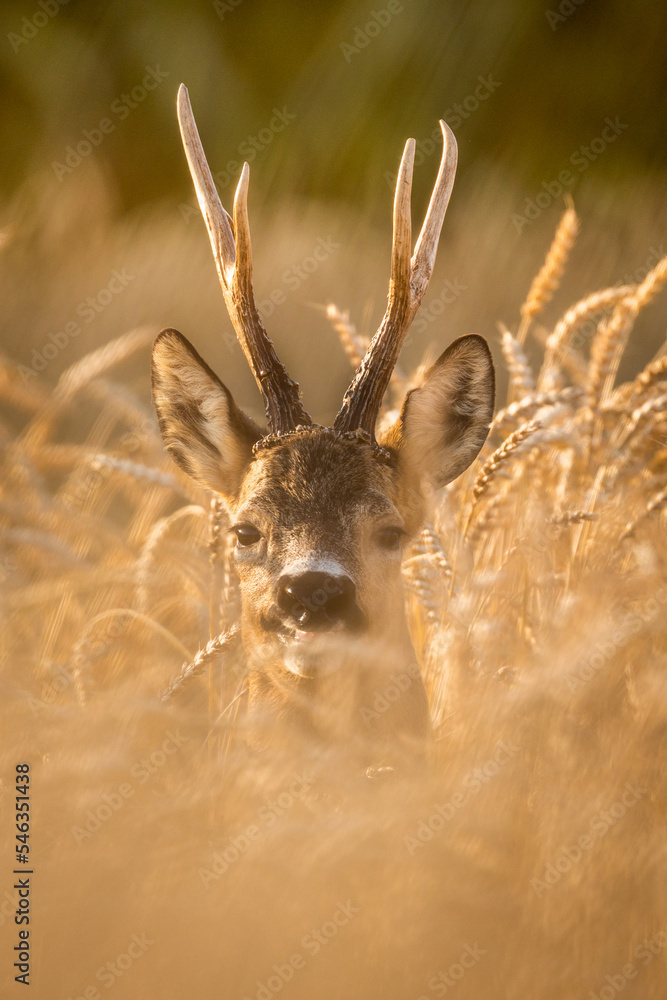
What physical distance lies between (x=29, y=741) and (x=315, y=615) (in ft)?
2.85

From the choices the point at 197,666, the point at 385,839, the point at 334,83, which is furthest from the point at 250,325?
the point at 334,83

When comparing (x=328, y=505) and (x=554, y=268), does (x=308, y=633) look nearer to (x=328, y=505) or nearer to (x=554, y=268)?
(x=328, y=505)

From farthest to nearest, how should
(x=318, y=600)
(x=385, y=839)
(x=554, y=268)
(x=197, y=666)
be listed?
(x=554, y=268) < (x=318, y=600) < (x=197, y=666) < (x=385, y=839)

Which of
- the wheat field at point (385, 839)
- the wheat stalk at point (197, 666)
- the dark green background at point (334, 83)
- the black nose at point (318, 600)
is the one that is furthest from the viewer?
the dark green background at point (334, 83)

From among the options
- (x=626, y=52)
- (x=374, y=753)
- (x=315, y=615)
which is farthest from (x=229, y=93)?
(x=374, y=753)

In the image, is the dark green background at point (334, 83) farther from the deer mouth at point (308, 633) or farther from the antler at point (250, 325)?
the deer mouth at point (308, 633)

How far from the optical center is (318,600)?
102 inches

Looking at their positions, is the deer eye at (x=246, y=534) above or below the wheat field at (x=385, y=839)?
above

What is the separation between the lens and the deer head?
2.68m

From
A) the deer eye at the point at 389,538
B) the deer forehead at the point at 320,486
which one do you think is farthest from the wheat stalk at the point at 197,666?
the deer eye at the point at 389,538

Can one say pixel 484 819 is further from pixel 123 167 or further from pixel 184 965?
pixel 123 167

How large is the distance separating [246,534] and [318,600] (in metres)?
0.57

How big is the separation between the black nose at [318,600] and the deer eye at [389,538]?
0.39m

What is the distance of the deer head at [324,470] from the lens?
268 cm
